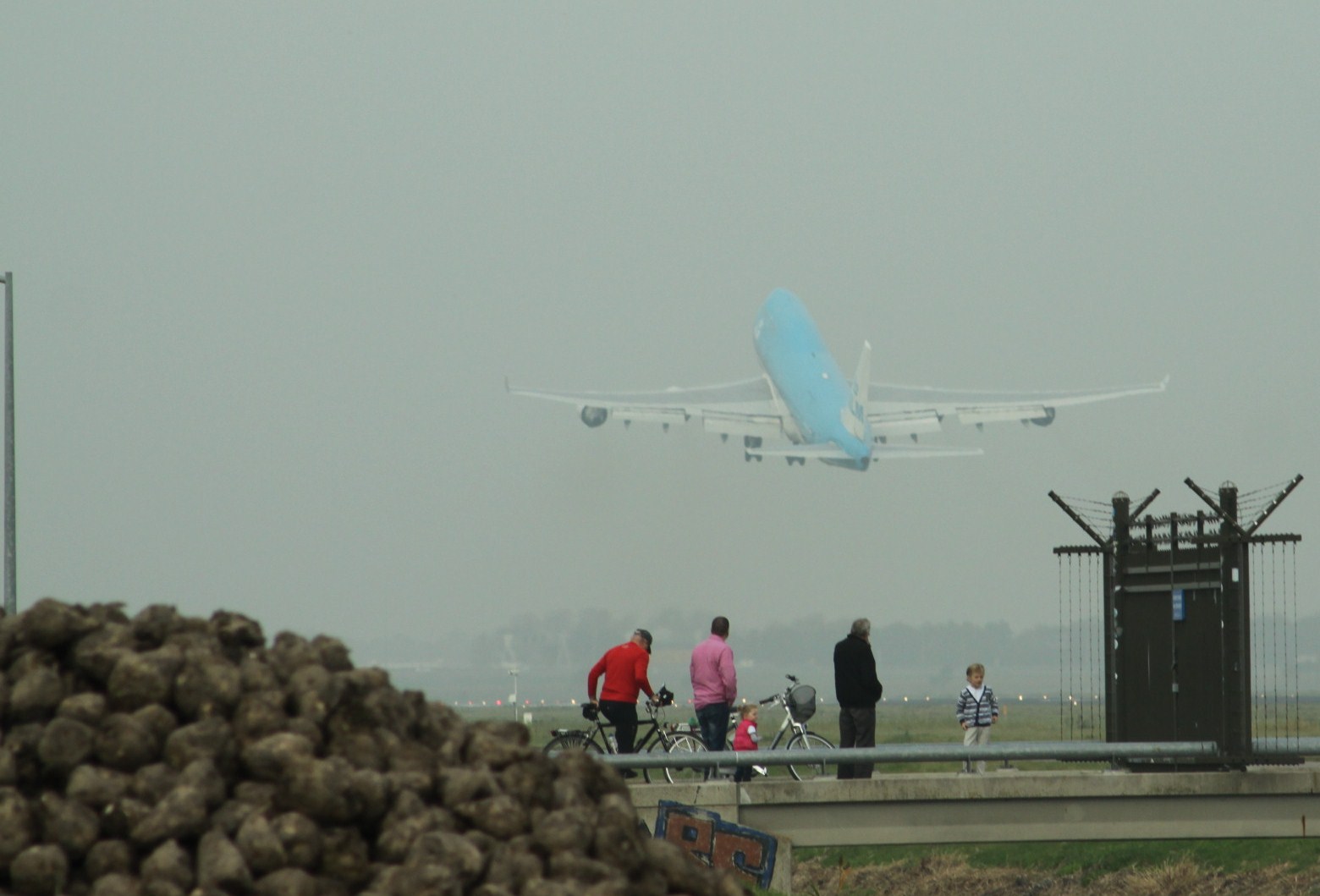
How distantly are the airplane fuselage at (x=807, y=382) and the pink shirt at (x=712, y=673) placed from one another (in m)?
49.0

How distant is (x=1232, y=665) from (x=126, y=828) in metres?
13.8

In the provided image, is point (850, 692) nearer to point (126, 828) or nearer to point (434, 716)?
point (434, 716)

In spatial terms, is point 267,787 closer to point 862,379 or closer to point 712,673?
point 712,673

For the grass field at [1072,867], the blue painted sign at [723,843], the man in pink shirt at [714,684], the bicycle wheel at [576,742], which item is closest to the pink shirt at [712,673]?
the man in pink shirt at [714,684]

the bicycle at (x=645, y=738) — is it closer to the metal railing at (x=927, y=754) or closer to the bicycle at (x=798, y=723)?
the bicycle at (x=798, y=723)

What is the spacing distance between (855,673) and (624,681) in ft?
8.58

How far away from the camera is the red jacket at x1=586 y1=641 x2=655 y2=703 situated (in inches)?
810

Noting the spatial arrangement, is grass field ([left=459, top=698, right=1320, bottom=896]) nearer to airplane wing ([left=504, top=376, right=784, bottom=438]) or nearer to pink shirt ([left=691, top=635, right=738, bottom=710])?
pink shirt ([left=691, top=635, right=738, bottom=710])

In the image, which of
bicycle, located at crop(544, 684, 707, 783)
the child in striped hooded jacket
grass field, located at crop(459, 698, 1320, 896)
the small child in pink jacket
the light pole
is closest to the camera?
bicycle, located at crop(544, 684, 707, 783)

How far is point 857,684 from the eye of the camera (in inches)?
Answer: 821

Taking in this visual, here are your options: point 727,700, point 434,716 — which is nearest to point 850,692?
point 727,700

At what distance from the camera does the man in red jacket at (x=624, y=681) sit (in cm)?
2058

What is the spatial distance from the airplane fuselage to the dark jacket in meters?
48.9

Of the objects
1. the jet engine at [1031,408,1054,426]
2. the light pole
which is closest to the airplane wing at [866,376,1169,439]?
the jet engine at [1031,408,1054,426]
